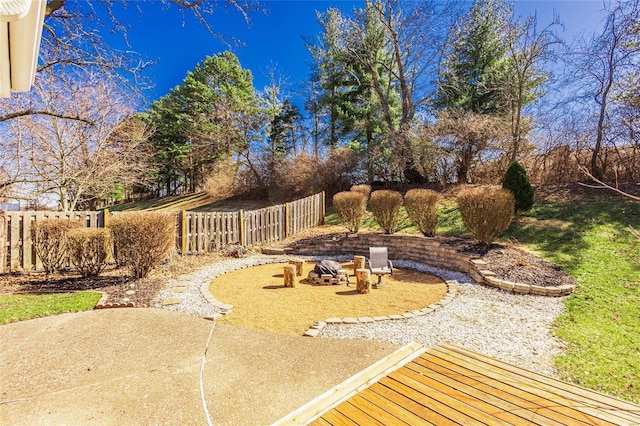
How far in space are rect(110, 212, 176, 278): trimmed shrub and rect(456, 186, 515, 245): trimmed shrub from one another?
6.90 meters

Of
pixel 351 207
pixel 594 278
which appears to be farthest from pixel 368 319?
pixel 351 207

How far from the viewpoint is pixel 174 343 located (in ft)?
10.4

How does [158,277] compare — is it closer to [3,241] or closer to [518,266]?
[3,241]

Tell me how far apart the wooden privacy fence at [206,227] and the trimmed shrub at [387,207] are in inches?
132

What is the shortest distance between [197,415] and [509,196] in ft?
22.9

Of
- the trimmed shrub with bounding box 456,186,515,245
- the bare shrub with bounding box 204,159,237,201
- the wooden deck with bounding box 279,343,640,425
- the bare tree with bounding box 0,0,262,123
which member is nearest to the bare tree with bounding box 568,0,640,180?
the trimmed shrub with bounding box 456,186,515,245

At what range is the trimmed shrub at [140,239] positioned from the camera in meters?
5.48

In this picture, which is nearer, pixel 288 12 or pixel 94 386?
pixel 94 386

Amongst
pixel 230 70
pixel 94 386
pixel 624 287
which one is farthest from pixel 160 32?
pixel 230 70

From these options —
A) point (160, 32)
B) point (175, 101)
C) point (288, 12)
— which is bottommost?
point (160, 32)

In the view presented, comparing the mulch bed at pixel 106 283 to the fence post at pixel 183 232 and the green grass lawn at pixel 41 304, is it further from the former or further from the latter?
the fence post at pixel 183 232

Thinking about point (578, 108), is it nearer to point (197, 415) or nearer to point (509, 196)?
point (509, 196)

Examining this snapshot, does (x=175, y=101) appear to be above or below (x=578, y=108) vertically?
above

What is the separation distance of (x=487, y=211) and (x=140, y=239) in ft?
24.6
